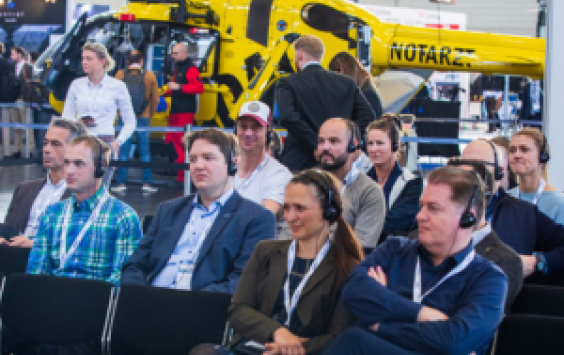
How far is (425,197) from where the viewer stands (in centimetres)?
266

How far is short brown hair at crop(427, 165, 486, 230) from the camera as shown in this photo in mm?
2633

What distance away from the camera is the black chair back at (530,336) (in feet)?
8.54

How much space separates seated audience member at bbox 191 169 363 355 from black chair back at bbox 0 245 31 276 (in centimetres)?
154

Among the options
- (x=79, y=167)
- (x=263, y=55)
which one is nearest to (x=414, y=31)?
(x=263, y=55)

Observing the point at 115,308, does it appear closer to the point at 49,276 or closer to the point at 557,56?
the point at 49,276

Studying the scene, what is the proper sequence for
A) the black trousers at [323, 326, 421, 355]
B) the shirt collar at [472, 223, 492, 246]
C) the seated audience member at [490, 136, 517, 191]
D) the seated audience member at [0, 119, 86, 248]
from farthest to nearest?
the seated audience member at [0, 119, 86, 248] < the seated audience member at [490, 136, 517, 191] < the shirt collar at [472, 223, 492, 246] < the black trousers at [323, 326, 421, 355]

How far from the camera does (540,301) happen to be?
3055 millimetres

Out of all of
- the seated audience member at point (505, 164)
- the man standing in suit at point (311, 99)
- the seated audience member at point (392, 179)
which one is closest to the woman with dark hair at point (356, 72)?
the man standing in suit at point (311, 99)

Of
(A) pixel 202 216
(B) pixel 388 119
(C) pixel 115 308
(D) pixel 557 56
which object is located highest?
(D) pixel 557 56

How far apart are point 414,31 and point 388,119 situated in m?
5.85

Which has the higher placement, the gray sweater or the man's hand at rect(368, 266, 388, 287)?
the gray sweater

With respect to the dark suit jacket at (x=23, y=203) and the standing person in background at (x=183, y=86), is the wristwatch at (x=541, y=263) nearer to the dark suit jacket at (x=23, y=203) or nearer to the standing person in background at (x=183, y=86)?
the dark suit jacket at (x=23, y=203)

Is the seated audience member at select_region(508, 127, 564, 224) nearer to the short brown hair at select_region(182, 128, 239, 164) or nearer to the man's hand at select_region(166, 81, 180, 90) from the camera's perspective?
the short brown hair at select_region(182, 128, 239, 164)

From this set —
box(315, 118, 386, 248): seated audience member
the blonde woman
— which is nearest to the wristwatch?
box(315, 118, 386, 248): seated audience member
